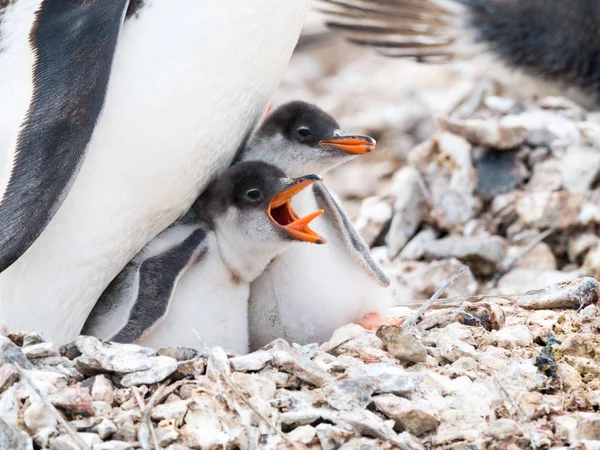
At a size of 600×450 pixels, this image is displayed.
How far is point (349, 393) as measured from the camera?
248cm

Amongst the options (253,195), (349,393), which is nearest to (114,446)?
(349,393)

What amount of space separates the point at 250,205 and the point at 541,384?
91 centimetres

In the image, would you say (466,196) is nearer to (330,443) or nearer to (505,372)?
(505,372)

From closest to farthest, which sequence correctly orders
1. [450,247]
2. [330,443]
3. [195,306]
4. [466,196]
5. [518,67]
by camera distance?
[330,443]
[195,306]
[450,247]
[466,196]
[518,67]

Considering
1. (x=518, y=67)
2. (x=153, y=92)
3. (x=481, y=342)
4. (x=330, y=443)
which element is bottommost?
(x=518, y=67)

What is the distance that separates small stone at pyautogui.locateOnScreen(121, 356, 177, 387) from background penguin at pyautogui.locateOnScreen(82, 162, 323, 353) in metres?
0.48

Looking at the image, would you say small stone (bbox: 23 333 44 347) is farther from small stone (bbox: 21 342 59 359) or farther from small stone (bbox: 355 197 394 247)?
small stone (bbox: 355 197 394 247)

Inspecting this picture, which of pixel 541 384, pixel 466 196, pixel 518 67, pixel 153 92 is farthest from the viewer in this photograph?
pixel 518 67

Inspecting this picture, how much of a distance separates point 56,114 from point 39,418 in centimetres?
79

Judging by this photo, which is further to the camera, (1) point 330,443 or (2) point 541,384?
(2) point 541,384

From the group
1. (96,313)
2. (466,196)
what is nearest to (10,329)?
(96,313)

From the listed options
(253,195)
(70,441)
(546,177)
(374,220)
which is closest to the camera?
(70,441)

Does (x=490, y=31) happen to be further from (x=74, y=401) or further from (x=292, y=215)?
→ (x=74, y=401)

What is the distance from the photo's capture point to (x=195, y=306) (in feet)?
10.3
